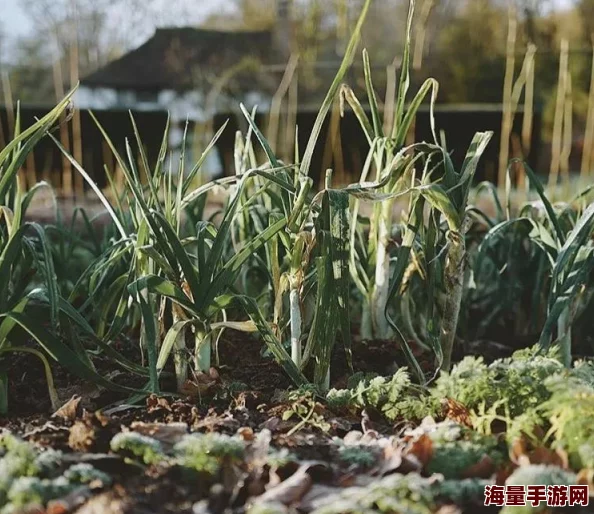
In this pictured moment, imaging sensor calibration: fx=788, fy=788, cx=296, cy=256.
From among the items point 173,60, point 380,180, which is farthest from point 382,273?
point 173,60

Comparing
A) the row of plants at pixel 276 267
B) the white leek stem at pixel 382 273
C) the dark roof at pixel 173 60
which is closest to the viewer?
the row of plants at pixel 276 267

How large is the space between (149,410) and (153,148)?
966 cm

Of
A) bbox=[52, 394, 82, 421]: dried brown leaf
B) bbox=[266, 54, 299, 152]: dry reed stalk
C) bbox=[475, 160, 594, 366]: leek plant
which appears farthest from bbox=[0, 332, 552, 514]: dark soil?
bbox=[266, 54, 299, 152]: dry reed stalk

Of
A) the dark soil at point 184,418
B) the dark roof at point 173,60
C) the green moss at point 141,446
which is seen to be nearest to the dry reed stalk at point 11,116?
the dark soil at point 184,418

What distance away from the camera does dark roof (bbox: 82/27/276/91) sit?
12539mm

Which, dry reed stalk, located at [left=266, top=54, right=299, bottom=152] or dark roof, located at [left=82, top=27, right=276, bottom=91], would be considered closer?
dry reed stalk, located at [left=266, top=54, right=299, bottom=152]

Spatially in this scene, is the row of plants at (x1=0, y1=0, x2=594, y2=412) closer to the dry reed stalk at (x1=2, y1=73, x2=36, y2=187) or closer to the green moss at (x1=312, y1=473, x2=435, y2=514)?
the green moss at (x1=312, y1=473, x2=435, y2=514)

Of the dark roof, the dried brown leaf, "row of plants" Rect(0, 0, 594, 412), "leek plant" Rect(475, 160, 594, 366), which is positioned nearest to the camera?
the dried brown leaf

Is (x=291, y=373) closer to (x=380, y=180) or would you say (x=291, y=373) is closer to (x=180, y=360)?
(x=180, y=360)

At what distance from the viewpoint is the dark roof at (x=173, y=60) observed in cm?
1254

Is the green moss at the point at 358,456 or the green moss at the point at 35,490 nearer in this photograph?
the green moss at the point at 35,490

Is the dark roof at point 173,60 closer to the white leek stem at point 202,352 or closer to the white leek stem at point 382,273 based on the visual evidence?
the white leek stem at point 382,273

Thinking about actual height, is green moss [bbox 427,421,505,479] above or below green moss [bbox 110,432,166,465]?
below

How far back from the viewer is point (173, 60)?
494 inches
